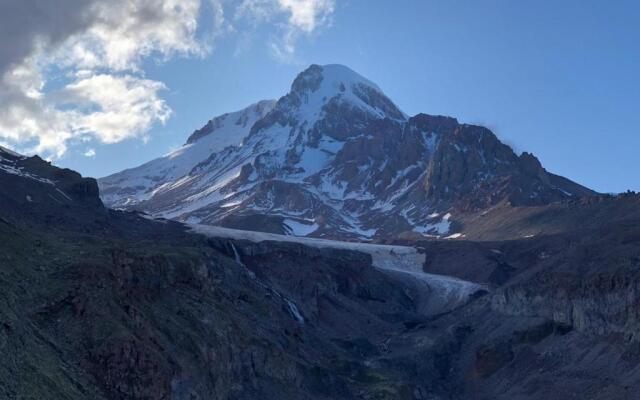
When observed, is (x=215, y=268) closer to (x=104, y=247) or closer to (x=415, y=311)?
(x=104, y=247)

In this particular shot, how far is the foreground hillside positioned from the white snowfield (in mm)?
636

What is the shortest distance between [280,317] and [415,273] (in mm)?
68535

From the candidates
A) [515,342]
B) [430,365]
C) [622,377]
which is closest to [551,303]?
[515,342]

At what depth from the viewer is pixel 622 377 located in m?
79.2

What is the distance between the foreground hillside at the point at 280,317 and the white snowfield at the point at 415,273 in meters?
0.64

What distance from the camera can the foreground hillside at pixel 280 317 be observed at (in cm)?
5884

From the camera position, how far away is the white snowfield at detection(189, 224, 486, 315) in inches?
5512

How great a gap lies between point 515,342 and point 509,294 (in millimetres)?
12701

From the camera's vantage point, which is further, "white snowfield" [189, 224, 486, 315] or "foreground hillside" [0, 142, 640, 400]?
"white snowfield" [189, 224, 486, 315]

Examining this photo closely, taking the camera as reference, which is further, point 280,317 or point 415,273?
point 415,273

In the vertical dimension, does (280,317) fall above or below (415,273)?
below

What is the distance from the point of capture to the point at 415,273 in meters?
164

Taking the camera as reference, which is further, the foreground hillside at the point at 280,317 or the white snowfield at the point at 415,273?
the white snowfield at the point at 415,273

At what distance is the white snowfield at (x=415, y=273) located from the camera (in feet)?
459
